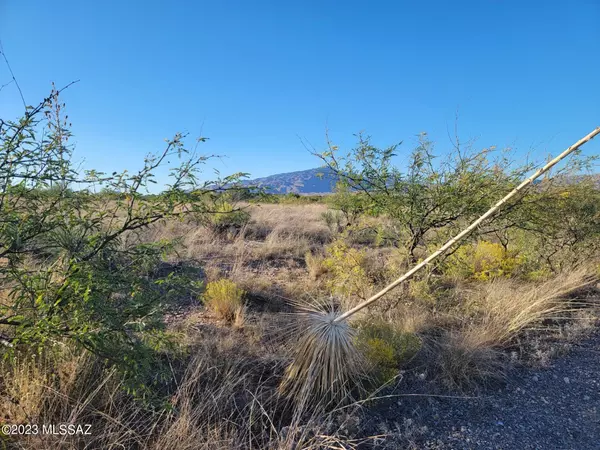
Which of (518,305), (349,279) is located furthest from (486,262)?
(349,279)

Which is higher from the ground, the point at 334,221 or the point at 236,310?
the point at 334,221

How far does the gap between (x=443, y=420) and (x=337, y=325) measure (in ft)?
3.88

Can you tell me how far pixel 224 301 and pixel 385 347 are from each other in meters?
2.42

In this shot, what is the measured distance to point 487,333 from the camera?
13.4 ft

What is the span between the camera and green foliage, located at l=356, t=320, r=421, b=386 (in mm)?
3215

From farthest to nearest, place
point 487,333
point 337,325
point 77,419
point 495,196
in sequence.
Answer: point 495,196
point 487,333
point 337,325
point 77,419

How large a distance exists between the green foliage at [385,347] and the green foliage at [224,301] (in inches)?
71.6

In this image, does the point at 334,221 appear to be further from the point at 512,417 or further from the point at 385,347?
the point at 512,417

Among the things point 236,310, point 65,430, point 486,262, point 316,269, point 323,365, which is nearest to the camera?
point 65,430

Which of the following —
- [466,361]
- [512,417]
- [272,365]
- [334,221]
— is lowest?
[512,417]

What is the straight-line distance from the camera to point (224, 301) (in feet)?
16.1

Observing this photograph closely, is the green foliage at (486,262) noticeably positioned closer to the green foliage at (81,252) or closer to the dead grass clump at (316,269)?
the dead grass clump at (316,269)

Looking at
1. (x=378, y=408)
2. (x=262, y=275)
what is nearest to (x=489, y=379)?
(x=378, y=408)

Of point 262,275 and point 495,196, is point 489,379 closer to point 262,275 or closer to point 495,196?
point 495,196
